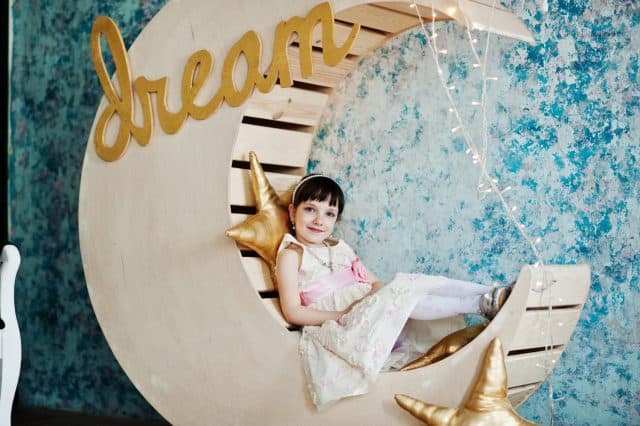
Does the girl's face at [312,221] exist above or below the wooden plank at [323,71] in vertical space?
below

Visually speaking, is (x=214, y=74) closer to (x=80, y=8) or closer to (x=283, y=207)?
(x=283, y=207)

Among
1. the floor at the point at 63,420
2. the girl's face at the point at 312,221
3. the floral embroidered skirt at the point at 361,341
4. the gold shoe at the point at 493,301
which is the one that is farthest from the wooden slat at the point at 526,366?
the floor at the point at 63,420

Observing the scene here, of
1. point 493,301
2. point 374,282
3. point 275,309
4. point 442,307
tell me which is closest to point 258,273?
point 275,309

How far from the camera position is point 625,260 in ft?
8.23

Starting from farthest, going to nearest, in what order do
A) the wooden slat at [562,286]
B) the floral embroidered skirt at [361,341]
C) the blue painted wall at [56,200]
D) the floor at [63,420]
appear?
the blue painted wall at [56,200] → the floor at [63,420] → the floral embroidered skirt at [361,341] → the wooden slat at [562,286]

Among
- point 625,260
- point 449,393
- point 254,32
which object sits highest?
point 254,32

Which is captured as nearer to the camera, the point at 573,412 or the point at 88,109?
the point at 573,412

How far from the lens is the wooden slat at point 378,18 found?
8.28 ft

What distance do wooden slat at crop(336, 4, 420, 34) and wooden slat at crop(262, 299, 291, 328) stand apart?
906mm

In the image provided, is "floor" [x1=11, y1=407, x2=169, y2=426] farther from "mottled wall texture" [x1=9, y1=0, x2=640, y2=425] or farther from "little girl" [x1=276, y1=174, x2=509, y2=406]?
"little girl" [x1=276, y1=174, x2=509, y2=406]

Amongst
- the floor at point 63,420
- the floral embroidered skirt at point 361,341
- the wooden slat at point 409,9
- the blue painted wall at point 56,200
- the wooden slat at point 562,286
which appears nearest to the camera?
the wooden slat at point 562,286

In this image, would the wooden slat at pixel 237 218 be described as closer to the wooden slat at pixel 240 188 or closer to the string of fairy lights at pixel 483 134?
the wooden slat at pixel 240 188

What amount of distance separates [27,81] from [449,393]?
242 cm

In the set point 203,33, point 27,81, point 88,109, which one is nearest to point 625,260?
point 203,33
